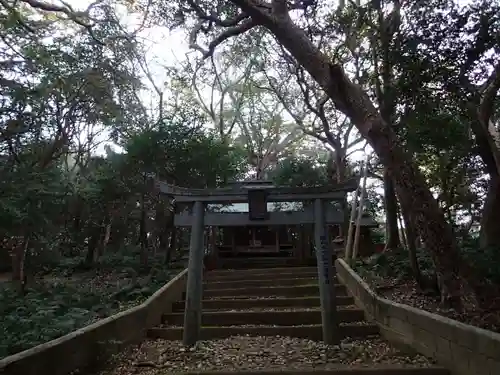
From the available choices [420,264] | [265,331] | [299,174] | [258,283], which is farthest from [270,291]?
[299,174]

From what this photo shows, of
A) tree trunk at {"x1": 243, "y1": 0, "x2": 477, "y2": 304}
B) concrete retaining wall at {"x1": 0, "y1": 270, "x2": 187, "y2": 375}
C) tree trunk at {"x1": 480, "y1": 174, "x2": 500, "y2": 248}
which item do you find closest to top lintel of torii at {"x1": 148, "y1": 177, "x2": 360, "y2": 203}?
tree trunk at {"x1": 243, "y1": 0, "x2": 477, "y2": 304}

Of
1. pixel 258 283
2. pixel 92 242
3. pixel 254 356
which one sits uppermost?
pixel 92 242

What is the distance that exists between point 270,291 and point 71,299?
3.58m

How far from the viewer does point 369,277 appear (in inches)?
307

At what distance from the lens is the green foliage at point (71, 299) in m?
4.96

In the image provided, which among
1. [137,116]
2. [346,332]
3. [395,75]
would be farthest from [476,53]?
[137,116]

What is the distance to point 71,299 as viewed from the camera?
731cm

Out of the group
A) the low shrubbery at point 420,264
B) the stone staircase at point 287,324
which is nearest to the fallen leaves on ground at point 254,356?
the stone staircase at point 287,324

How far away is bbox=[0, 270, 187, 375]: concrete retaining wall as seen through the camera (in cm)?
350

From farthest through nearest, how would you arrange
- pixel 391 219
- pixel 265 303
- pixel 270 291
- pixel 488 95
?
1. pixel 391 219
2. pixel 270 291
3. pixel 265 303
4. pixel 488 95

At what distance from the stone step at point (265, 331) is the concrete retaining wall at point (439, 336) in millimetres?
333

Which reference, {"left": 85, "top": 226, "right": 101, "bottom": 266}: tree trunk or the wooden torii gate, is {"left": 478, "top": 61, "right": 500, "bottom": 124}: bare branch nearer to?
the wooden torii gate

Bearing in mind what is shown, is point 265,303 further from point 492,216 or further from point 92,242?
point 92,242

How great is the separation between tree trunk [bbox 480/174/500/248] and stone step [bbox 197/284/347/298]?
2.79 meters
